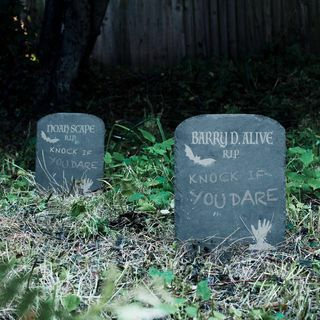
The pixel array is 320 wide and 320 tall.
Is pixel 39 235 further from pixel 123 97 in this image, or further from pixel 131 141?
pixel 123 97

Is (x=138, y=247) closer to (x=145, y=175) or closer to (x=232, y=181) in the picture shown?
(x=232, y=181)

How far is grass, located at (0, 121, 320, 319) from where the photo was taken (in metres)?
2.51

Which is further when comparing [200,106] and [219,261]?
[200,106]

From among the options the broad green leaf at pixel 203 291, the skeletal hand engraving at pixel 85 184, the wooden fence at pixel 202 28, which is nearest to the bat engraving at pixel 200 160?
the broad green leaf at pixel 203 291

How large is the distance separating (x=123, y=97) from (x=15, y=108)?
110 cm

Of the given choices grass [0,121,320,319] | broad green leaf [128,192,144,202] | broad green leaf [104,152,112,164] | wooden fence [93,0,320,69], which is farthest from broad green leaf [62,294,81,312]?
wooden fence [93,0,320,69]

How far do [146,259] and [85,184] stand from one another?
1.30 m

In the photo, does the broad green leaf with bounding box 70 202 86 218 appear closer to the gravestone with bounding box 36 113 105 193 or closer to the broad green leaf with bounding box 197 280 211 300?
the gravestone with bounding box 36 113 105 193

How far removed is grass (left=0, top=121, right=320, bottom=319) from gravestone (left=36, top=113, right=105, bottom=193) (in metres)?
0.24

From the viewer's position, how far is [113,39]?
8102 mm

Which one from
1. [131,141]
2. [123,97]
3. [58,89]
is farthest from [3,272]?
[123,97]

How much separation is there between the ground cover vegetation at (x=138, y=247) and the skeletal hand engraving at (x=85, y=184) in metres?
0.10

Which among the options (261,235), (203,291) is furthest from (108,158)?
(203,291)

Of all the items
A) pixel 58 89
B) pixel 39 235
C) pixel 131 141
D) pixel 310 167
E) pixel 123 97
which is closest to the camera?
pixel 39 235
